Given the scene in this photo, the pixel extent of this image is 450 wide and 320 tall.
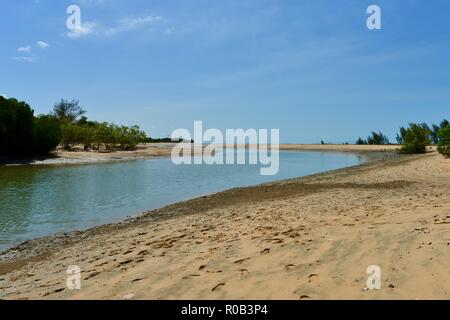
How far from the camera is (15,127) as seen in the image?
51.8 m

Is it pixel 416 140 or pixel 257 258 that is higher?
pixel 416 140

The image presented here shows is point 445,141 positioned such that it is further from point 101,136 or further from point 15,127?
point 101,136

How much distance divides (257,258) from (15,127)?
53.5 meters

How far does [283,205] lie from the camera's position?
13.9m

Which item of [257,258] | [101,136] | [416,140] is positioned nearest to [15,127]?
[101,136]

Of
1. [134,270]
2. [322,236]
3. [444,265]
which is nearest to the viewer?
[444,265]

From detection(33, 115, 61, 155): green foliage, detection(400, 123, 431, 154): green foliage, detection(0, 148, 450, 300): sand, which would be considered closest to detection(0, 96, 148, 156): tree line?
detection(33, 115, 61, 155): green foliage

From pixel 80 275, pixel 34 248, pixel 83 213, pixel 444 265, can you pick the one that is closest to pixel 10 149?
pixel 83 213

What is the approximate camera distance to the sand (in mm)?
5004

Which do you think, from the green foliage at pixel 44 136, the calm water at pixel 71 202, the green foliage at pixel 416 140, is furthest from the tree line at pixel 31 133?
the green foliage at pixel 416 140

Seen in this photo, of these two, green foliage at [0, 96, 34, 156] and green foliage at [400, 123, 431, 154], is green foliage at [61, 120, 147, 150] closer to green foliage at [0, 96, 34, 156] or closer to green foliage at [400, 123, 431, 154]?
green foliage at [0, 96, 34, 156]

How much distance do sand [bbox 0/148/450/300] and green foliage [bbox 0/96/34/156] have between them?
149ft

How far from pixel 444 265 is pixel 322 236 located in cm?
252
